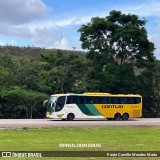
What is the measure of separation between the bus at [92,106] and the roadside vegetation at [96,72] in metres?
8.10

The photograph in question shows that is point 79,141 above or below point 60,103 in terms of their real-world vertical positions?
below

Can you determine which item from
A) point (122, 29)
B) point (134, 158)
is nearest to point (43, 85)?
point (122, 29)

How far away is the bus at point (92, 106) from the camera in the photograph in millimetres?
39747

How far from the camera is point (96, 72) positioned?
52.6 meters

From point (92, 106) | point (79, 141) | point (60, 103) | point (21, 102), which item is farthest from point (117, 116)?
point (79, 141)

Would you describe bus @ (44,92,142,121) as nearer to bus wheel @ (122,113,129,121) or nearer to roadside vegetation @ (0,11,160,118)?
bus wheel @ (122,113,129,121)

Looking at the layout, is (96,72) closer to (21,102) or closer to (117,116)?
(21,102)

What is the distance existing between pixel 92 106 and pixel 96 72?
1217 centimetres

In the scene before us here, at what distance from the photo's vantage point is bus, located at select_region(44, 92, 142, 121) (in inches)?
1565

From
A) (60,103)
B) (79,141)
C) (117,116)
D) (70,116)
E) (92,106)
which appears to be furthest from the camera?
(117,116)

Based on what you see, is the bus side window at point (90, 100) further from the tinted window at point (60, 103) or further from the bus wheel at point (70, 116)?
the tinted window at point (60, 103)

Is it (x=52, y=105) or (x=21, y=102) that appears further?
(x=21, y=102)

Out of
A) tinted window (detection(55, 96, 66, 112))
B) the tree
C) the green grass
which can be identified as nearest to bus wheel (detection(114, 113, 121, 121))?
tinted window (detection(55, 96, 66, 112))

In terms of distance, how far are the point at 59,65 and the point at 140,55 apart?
10357 millimetres
